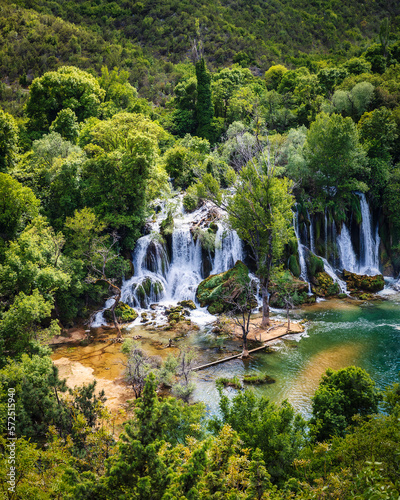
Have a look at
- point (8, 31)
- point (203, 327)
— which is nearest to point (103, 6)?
point (8, 31)

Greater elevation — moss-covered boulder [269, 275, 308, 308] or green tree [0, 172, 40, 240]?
green tree [0, 172, 40, 240]

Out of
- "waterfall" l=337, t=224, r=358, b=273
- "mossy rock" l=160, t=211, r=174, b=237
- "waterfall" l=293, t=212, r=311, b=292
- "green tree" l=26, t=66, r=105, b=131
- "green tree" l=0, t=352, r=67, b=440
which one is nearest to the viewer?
"green tree" l=0, t=352, r=67, b=440

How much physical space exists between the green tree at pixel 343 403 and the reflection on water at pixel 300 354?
3687 millimetres

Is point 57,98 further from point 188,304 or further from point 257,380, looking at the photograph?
point 257,380

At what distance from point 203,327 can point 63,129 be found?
2661 centimetres

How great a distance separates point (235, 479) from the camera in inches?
300

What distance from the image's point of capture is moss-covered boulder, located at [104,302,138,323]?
26.8 meters

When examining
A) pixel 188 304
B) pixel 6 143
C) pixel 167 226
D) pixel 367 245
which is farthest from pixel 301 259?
pixel 6 143

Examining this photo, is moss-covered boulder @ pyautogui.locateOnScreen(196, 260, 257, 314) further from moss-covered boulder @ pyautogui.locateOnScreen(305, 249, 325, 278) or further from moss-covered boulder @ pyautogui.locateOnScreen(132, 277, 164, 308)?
moss-covered boulder @ pyautogui.locateOnScreen(305, 249, 325, 278)

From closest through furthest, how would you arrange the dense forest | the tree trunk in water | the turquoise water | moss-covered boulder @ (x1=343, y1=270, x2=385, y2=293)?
1. the dense forest
2. the turquoise water
3. the tree trunk in water
4. moss-covered boulder @ (x1=343, y1=270, x2=385, y2=293)

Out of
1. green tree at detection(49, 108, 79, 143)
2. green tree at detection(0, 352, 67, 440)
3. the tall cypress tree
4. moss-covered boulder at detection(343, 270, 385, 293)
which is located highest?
the tall cypress tree

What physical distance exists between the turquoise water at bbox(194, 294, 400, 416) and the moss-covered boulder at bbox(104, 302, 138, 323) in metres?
8.71

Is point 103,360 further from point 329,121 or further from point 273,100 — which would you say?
point 273,100

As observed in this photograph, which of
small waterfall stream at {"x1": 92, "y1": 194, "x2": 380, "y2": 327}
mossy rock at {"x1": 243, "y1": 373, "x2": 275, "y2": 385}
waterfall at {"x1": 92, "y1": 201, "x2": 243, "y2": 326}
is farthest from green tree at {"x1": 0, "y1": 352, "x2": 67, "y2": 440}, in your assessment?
waterfall at {"x1": 92, "y1": 201, "x2": 243, "y2": 326}
